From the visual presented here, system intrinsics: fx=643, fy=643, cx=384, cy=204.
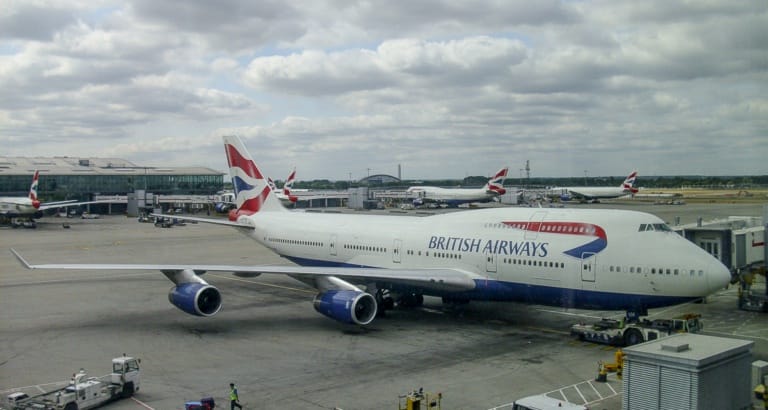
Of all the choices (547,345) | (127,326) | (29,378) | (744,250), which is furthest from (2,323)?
(744,250)

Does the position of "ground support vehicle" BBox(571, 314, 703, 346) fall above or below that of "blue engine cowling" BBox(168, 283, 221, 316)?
below

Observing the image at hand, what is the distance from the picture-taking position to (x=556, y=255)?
24172 mm

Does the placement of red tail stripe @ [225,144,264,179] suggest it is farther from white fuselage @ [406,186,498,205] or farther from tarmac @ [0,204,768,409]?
white fuselage @ [406,186,498,205]

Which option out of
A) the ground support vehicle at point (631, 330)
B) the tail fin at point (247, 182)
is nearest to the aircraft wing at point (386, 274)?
the ground support vehicle at point (631, 330)

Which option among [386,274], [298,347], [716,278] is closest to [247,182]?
[386,274]

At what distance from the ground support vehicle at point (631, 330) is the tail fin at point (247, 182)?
22371 mm

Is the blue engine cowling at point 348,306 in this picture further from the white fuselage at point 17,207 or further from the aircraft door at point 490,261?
the white fuselage at point 17,207

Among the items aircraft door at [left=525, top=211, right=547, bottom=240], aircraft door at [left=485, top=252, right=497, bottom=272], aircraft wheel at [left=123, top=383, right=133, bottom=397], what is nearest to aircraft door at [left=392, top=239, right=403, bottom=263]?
aircraft door at [left=485, top=252, right=497, bottom=272]

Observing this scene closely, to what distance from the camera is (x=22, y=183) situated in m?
86.2

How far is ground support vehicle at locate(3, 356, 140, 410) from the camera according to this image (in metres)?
15.9

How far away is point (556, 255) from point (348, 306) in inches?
319

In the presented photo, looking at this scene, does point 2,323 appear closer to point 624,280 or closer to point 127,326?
point 127,326

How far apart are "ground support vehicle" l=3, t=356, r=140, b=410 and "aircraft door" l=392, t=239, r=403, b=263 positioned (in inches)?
549

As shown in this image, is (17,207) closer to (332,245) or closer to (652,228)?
(332,245)
